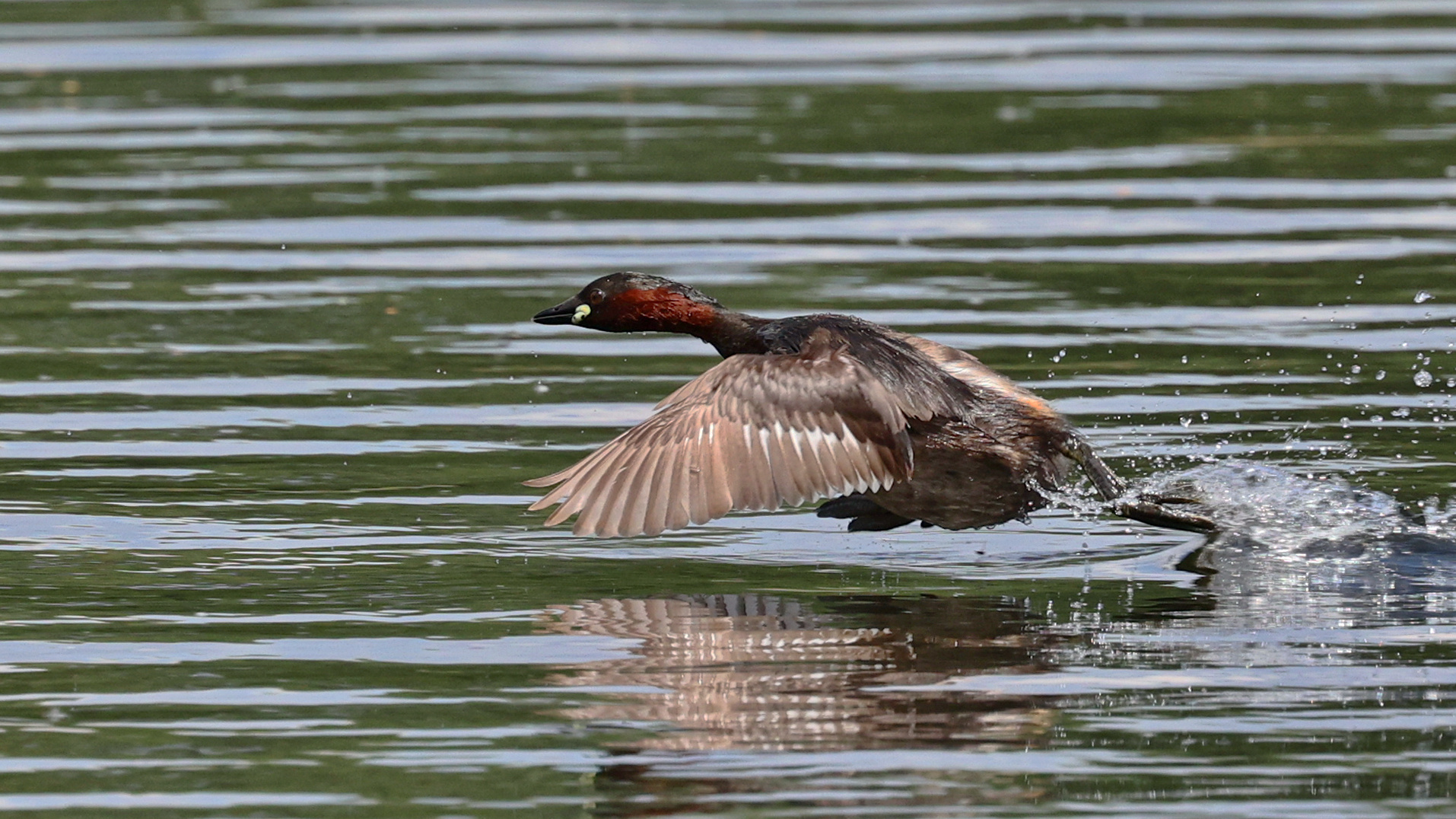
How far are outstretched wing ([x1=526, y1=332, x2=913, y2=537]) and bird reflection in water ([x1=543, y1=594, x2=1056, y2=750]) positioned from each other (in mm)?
323

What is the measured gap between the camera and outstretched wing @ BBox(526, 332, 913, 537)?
27.5ft

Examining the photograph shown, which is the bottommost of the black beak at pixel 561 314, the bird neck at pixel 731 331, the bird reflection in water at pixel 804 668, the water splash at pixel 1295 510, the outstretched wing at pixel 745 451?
the bird reflection in water at pixel 804 668

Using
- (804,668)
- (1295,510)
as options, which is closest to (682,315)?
(1295,510)

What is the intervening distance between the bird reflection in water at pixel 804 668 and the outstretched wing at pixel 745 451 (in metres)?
0.32

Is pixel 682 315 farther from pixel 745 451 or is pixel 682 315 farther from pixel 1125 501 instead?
pixel 1125 501

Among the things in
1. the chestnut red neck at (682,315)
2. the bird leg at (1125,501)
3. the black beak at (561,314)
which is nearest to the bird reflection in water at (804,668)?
the bird leg at (1125,501)

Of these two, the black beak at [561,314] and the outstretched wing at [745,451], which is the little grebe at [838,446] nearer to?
the outstretched wing at [745,451]

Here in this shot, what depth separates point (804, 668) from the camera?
292 inches

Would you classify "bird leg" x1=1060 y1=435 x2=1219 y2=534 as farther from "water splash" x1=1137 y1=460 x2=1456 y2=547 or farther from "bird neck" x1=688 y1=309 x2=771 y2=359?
"bird neck" x1=688 y1=309 x2=771 y2=359

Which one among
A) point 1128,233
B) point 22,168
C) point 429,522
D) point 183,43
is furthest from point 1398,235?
point 183,43

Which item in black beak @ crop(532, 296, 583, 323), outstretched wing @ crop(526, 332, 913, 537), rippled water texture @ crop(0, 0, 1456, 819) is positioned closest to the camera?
rippled water texture @ crop(0, 0, 1456, 819)

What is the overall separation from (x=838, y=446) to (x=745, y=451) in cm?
32

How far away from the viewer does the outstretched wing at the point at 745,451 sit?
838 cm

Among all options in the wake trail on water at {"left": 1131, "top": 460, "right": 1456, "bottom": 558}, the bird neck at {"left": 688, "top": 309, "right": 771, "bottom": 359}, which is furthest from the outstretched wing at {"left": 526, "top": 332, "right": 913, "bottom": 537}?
the wake trail on water at {"left": 1131, "top": 460, "right": 1456, "bottom": 558}
